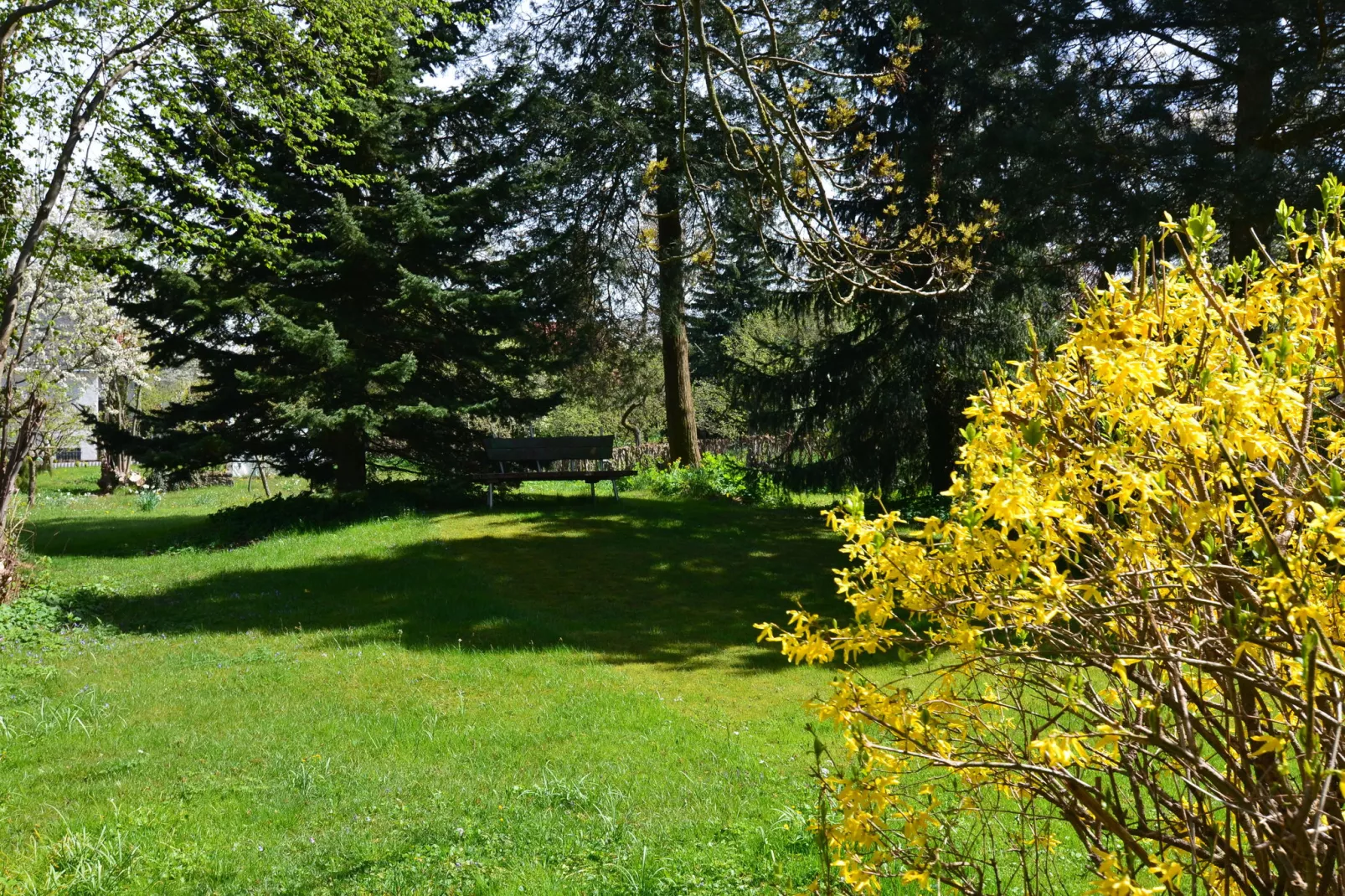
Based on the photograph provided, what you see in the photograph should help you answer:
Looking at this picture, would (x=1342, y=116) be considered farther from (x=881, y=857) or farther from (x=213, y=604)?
(x=213, y=604)

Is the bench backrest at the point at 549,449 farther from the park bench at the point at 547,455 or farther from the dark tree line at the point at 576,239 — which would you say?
the dark tree line at the point at 576,239

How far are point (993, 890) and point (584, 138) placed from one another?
11.5 metres

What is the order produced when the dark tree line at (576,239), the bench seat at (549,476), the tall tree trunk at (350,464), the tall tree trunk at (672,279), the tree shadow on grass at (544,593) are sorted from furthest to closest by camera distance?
the tall tree trunk at (350,464) → the bench seat at (549,476) → the tall tree trunk at (672,279) → the dark tree line at (576,239) → the tree shadow on grass at (544,593)

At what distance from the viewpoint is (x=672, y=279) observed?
13.6 meters

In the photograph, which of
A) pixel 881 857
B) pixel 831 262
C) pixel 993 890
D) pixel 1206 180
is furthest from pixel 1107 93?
pixel 881 857

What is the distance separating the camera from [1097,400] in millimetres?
1838

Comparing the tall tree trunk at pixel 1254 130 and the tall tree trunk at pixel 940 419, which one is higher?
the tall tree trunk at pixel 1254 130

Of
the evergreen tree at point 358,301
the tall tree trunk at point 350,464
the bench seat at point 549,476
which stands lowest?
the bench seat at point 549,476

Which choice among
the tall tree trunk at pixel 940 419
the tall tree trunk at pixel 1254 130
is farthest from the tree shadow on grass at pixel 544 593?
the tall tree trunk at pixel 1254 130

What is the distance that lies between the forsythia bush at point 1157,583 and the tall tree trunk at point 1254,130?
16.9 feet

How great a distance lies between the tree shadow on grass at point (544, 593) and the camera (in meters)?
7.23

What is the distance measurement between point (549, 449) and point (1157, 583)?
11.7 metres

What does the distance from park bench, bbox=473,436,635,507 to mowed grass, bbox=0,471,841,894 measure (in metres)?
2.46

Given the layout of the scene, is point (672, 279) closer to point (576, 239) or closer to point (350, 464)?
point (576, 239)
